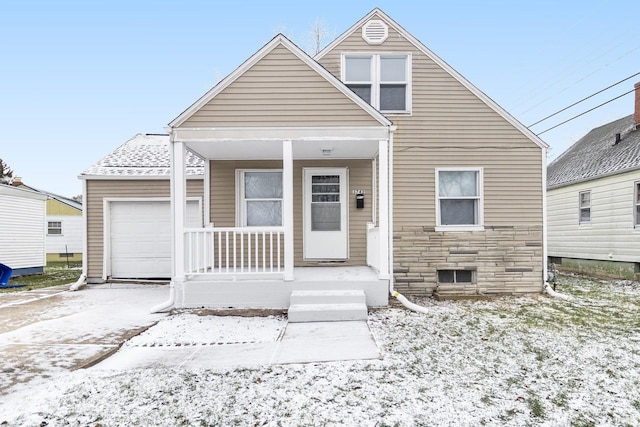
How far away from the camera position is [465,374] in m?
3.52

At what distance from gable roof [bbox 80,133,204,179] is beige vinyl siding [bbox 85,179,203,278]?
0.20m

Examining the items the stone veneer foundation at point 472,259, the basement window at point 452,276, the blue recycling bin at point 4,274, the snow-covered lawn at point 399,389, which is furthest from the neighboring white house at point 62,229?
the basement window at point 452,276

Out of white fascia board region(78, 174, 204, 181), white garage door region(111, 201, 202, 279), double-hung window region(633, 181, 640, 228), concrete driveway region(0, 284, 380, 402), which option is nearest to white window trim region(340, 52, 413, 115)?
concrete driveway region(0, 284, 380, 402)

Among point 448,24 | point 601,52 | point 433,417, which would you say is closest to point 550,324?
point 433,417

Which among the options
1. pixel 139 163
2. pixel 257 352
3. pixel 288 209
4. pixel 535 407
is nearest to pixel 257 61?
pixel 288 209

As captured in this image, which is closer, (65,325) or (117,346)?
(117,346)

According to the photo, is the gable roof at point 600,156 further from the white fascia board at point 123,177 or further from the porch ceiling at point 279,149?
the white fascia board at point 123,177

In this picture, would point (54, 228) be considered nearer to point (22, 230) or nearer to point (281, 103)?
point (22, 230)

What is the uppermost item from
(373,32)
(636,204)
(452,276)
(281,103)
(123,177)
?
(373,32)

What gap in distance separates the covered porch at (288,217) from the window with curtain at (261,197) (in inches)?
1.7

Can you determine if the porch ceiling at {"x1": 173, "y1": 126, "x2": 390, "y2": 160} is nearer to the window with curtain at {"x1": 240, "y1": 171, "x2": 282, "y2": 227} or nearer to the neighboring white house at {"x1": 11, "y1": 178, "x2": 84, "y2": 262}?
the window with curtain at {"x1": 240, "y1": 171, "x2": 282, "y2": 227}

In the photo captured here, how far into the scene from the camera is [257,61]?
6.38 m

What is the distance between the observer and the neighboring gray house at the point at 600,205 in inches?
406

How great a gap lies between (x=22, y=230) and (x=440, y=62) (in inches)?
547
